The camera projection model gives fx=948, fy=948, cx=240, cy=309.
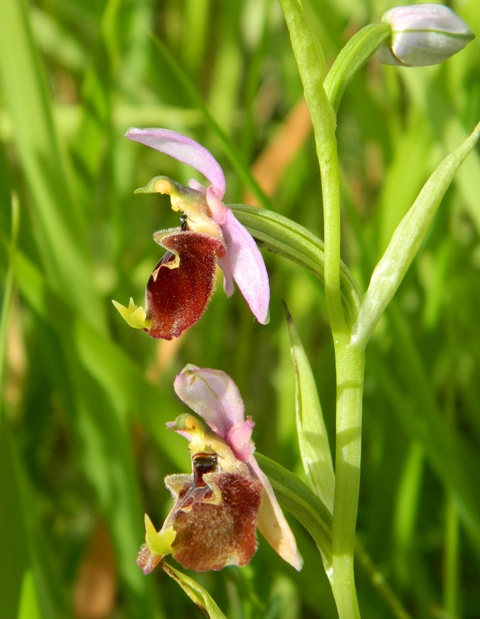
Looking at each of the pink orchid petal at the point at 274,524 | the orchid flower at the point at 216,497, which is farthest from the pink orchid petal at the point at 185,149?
the pink orchid petal at the point at 274,524

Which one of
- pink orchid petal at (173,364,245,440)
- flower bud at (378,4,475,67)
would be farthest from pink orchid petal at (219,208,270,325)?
flower bud at (378,4,475,67)

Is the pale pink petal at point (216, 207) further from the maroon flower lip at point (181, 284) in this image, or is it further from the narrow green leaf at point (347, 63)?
the narrow green leaf at point (347, 63)

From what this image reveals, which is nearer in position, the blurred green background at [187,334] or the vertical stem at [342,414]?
the vertical stem at [342,414]

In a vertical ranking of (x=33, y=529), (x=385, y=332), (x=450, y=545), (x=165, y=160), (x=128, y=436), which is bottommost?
(x=450, y=545)

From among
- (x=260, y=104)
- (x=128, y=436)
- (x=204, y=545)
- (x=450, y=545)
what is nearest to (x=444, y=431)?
(x=450, y=545)

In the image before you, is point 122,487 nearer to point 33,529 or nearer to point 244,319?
point 33,529

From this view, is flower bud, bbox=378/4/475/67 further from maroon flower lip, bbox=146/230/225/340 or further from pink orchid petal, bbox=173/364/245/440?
pink orchid petal, bbox=173/364/245/440
